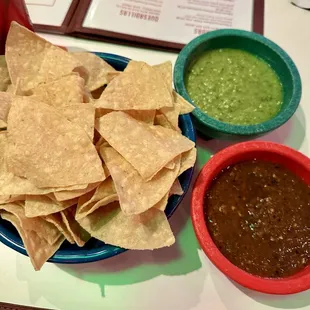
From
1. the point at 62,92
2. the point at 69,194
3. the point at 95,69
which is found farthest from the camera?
the point at 95,69

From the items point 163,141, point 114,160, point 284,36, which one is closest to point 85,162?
point 114,160

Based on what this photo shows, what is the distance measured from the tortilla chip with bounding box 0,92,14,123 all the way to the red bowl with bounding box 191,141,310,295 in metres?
0.45

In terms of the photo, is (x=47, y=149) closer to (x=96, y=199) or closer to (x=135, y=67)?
(x=96, y=199)

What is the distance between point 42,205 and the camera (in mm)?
900

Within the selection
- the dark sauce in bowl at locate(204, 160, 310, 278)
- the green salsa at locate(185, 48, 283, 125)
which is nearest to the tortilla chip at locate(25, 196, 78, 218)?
the dark sauce in bowl at locate(204, 160, 310, 278)

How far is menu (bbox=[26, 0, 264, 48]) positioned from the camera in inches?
54.6

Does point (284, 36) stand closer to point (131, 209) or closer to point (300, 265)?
point (300, 265)

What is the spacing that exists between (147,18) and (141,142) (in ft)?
2.12

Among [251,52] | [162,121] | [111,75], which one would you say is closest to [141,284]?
[162,121]

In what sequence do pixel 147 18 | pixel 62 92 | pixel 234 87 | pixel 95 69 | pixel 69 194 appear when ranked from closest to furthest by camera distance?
1. pixel 69 194
2. pixel 62 92
3. pixel 95 69
4. pixel 234 87
5. pixel 147 18

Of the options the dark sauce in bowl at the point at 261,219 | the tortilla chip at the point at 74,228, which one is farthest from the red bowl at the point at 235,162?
the tortilla chip at the point at 74,228

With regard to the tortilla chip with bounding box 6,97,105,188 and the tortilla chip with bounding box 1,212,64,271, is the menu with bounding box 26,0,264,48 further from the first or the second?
the tortilla chip with bounding box 1,212,64,271

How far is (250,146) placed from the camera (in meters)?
1.06

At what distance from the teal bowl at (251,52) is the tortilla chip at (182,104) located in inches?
3.2
